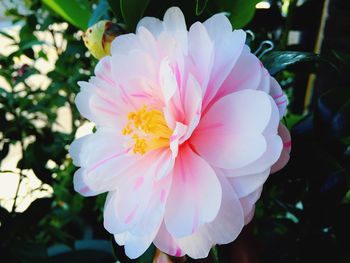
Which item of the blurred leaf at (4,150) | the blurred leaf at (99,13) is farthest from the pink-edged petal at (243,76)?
the blurred leaf at (4,150)

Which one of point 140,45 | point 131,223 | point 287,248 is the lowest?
point 287,248

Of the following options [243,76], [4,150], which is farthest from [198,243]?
[4,150]

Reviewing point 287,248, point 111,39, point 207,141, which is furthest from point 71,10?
point 287,248

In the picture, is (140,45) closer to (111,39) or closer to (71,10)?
(111,39)

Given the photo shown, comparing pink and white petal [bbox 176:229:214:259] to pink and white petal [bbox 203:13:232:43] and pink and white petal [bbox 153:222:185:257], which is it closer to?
pink and white petal [bbox 153:222:185:257]

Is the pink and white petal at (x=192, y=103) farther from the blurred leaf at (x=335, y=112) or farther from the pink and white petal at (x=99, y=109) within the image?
the blurred leaf at (x=335, y=112)

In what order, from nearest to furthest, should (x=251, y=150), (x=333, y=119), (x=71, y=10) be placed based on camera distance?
1. (x=251, y=150)
2. (x=333, y=119)
3. (x=71, y=10)
